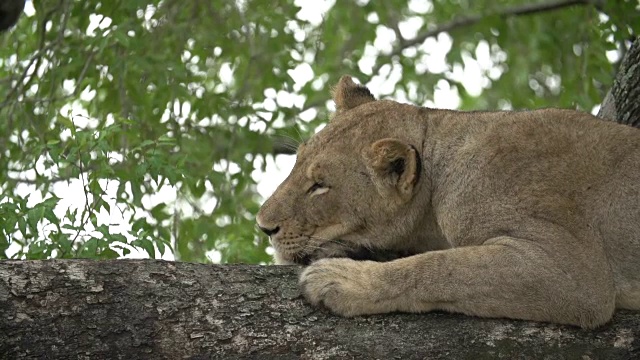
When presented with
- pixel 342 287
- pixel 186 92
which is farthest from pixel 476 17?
pixel 342 287

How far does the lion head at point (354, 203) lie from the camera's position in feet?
18.3

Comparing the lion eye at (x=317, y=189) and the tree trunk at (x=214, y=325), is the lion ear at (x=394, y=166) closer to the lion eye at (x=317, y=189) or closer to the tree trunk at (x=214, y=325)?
the lion eye at (x=317, y=189)

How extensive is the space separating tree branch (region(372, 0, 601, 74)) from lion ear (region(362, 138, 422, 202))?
4.56m

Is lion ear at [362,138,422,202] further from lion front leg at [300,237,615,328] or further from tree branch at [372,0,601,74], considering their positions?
tree branch at [372,0,601,74]

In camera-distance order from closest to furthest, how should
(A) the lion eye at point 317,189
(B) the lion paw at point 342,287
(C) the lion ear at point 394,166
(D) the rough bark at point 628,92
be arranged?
(B) the lion paw at point 342,287 → (C) the lion ear at point 394,166 → (A) the lion eye at point 317,189 → (D) the rough bark at point 628,92

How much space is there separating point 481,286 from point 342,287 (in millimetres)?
613

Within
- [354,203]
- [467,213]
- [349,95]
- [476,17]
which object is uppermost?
[476,17]

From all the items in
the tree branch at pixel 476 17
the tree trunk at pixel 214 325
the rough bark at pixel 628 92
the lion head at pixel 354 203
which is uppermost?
the tree branch at pixel 476 17

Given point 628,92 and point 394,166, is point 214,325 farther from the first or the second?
point 628,92

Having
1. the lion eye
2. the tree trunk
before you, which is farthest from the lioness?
the tree trunk

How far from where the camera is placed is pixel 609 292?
4914mm

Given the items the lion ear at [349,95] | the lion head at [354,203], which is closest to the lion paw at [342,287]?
the lion head at [354,203]

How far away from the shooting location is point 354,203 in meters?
5.65

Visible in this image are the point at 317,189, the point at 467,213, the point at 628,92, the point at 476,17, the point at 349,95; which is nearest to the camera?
the point at 467,213
